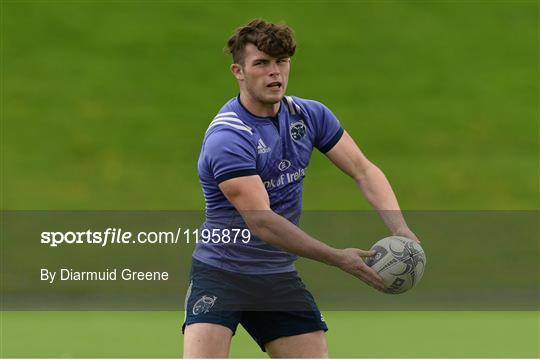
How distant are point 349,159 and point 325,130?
0.27 metres

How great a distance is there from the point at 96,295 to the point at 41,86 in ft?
15.1

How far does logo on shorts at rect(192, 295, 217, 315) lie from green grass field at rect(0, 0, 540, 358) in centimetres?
982

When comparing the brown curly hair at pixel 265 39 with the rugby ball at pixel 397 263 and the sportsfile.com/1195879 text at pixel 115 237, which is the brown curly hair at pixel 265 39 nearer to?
the rugby ball at pixel 397 263

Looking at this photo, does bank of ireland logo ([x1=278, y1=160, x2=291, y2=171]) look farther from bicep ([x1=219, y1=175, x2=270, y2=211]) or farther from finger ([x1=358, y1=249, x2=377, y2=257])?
finger ([x1=358, y1=249, x2=377, y2=257])

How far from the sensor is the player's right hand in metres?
6.14

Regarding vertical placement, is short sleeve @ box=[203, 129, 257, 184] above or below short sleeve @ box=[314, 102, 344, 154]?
below

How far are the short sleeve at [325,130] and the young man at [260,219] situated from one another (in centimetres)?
3

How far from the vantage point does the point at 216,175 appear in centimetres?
616

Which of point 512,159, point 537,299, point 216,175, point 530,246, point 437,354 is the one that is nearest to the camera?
point 216,175

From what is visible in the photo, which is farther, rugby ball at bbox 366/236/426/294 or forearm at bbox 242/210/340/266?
rugby ball at bbox 366/236/426/294

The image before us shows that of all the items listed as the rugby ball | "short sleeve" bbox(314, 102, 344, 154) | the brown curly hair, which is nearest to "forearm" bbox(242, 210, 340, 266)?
the rugby ball

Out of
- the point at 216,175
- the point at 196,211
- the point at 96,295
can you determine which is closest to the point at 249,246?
the point at 216,175

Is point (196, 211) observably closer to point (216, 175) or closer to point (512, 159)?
point (512, 159)

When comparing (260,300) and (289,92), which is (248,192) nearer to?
(260,300)
